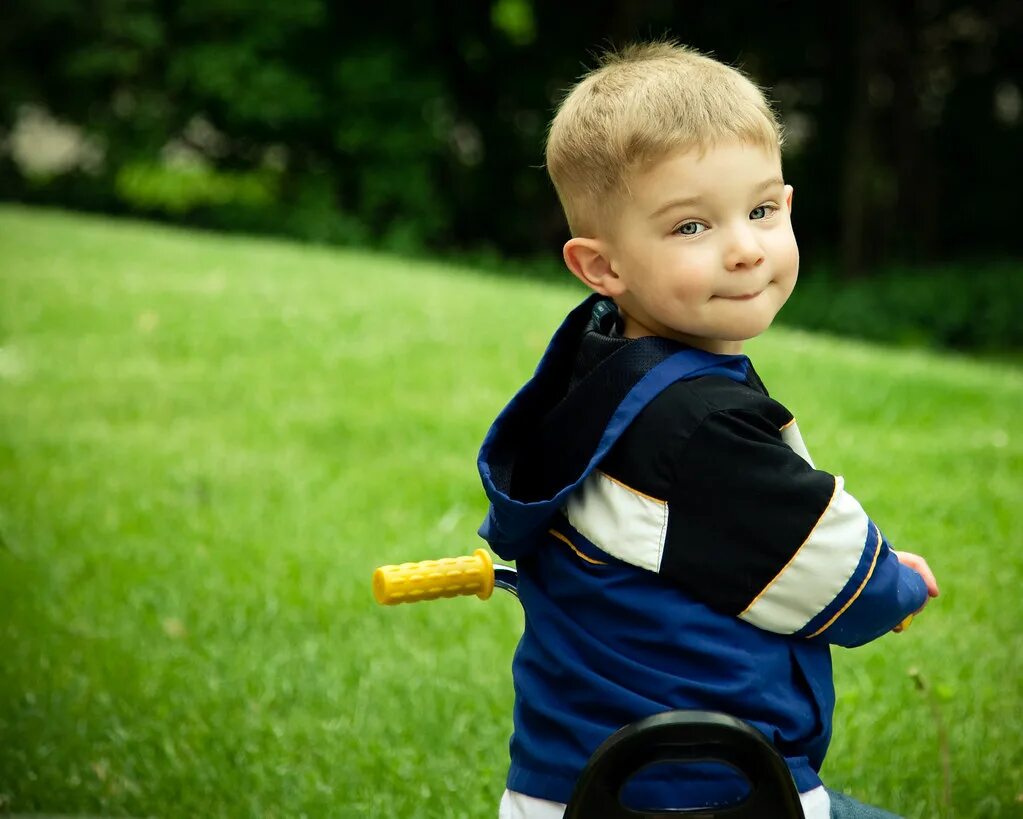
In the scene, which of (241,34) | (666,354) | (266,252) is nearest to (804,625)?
(666,354)

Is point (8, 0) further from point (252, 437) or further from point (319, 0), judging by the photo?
point (252, 437)

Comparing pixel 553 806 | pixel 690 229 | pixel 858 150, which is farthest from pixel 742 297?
pixel 858 150

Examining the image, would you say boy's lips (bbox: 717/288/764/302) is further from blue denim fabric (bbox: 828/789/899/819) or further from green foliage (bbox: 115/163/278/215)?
green foliage (bbox: 115/163/278/215)

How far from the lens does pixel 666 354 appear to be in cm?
183

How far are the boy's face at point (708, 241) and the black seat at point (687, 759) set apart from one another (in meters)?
A: 0.53

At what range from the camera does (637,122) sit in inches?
70.8

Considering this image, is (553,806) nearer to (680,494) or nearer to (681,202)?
(680,494)

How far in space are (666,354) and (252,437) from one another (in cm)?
474

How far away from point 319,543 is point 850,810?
315 cm

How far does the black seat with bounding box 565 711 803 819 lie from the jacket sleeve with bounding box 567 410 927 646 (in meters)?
0.17

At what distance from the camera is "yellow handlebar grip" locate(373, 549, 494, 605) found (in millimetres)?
1855

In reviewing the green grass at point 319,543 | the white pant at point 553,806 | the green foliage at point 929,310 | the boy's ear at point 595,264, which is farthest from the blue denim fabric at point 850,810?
the green foliage at point 929,310

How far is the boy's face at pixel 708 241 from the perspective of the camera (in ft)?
5.89

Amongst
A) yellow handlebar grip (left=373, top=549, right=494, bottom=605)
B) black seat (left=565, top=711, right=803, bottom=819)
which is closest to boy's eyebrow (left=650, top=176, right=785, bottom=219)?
yellow handlebar grip (left=373, top=549, right=494, bottom=605)
